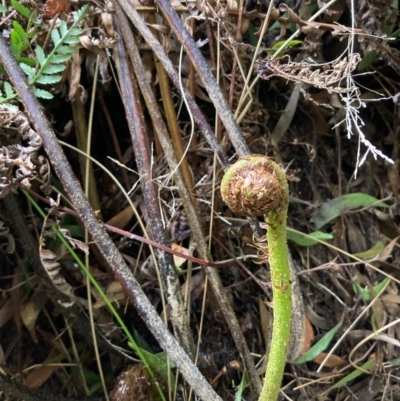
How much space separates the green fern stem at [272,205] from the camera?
1.57 feet

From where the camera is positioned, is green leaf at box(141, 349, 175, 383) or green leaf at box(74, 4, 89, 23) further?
green leaf at box(141, 349, 175, 383)

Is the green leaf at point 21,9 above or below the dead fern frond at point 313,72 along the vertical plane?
above

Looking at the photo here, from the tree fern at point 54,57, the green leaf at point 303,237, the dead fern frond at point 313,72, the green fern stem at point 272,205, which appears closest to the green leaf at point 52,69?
the tree fern at point 54,57

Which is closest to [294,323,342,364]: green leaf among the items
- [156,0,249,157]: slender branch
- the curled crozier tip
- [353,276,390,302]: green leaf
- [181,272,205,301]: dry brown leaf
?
[353,276,390,302]: green leaf

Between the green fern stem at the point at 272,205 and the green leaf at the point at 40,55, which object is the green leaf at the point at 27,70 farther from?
the green fern stem at the point at 272,205

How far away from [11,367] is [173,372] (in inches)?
12.4

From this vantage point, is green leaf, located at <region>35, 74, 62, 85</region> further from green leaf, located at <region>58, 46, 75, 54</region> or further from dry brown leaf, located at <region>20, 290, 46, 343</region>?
dry brown leaf, located at <region>20, 290, 46, 343</region>

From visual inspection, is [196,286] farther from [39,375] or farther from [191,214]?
[39,375]

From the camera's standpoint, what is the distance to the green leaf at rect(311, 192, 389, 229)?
3.42 ft

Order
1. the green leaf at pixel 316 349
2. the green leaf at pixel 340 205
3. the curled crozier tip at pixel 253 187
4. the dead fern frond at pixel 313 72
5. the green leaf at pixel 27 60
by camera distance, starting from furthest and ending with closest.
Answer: the green leaf at pixel 340 205
the green leaf at pixel 316 349
the green leaf at pixel 27 60
the dead fern frond at pixel 313 72
the curled crozier tip at pixel 253 187

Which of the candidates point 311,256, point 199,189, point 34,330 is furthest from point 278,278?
point 34,330

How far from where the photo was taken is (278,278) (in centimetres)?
58

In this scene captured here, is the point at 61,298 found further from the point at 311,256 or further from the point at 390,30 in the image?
the point at 390,30

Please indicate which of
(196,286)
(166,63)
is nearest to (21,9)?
(166,63)
